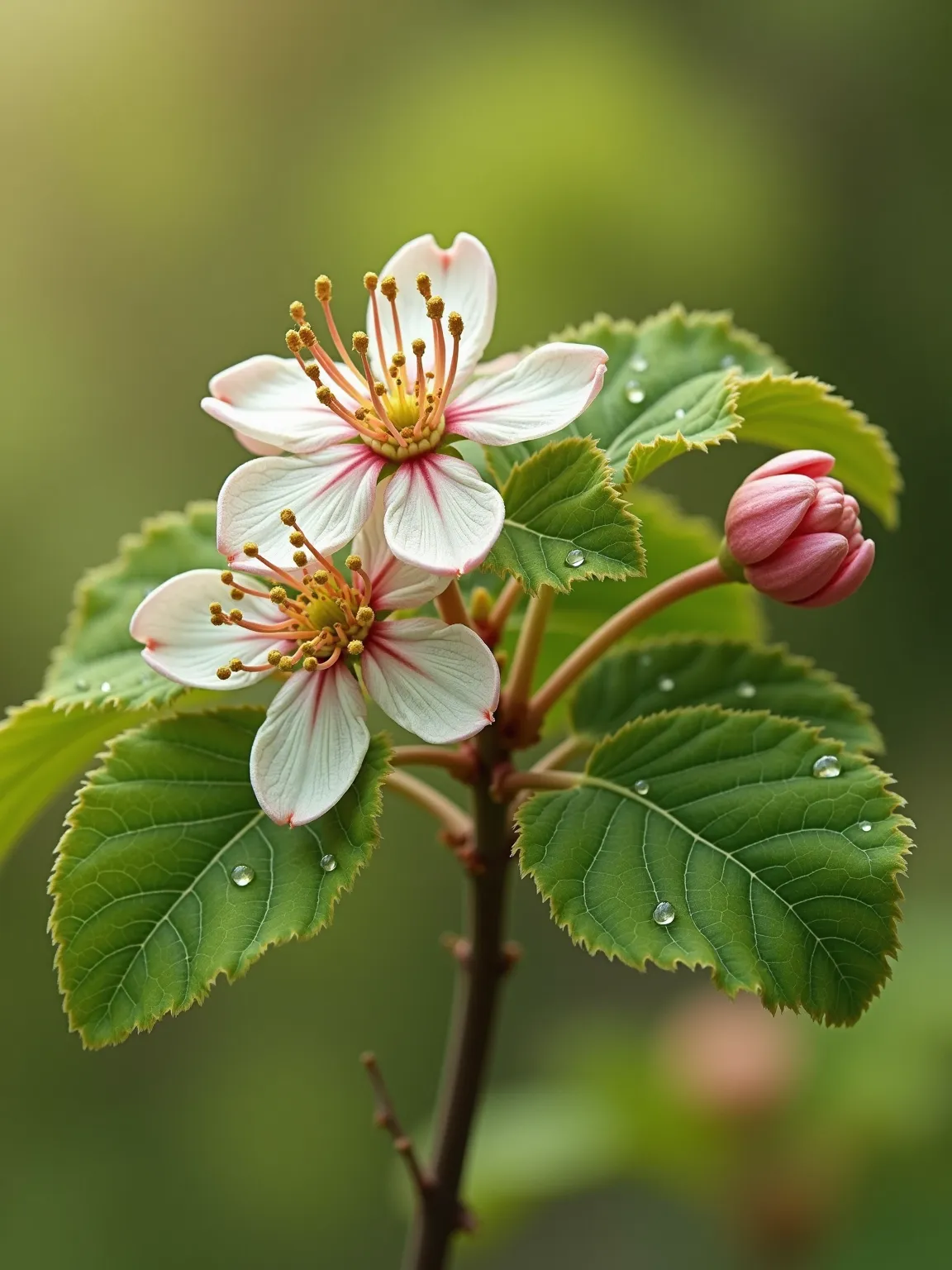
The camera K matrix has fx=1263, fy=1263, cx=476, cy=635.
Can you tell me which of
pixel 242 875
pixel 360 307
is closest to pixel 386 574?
pixel 242 875

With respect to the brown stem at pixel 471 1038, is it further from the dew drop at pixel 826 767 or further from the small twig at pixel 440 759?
the dew drop at pixel 826 767

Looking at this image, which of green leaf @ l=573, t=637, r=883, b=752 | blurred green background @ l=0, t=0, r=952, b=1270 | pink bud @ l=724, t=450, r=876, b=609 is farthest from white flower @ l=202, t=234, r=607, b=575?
blurred green background @ l=0, t=0, r=952, b=1270

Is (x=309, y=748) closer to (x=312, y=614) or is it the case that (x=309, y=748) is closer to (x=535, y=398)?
(x=312, y=614)

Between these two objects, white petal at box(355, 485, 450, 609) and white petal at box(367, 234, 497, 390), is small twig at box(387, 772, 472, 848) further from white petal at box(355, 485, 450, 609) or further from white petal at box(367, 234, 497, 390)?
white petal at box(367, 234, 497, 390)

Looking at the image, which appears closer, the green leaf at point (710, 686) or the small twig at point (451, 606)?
the small twig at point (451, 606)

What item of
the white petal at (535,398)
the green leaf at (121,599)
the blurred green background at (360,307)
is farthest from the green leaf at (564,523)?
the blurred green background at (360,307)

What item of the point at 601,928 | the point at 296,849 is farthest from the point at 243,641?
the point at 601,928
